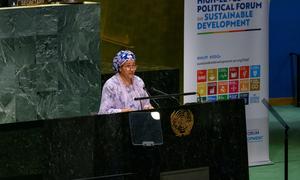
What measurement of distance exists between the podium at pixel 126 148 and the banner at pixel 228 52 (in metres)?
2.51

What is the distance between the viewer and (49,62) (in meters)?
7.89

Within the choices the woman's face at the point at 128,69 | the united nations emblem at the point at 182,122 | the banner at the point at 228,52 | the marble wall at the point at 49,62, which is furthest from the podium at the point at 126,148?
the banner at the point at 228,52

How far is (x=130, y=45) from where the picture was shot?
9883 millimetres

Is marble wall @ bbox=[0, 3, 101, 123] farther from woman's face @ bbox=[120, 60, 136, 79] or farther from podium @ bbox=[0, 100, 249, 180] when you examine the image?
podium @ bbox=[0, 100, 249, 180]

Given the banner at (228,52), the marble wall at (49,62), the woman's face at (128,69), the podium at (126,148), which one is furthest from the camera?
the banner at (228,52)

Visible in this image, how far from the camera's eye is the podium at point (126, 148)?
5.73 m

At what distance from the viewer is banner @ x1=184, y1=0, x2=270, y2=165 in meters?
8.86

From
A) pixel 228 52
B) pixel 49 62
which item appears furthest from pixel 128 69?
pixel 228 52

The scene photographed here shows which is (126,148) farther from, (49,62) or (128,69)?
(49,62)

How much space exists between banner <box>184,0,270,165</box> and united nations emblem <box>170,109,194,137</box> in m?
2.71

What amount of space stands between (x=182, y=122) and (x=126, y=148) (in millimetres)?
453

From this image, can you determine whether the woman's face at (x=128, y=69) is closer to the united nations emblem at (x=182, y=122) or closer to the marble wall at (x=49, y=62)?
the marble wall at (x=49, y=62)

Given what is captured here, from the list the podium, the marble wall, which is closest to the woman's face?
the marble wall

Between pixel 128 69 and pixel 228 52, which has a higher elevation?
pixel 228 52
